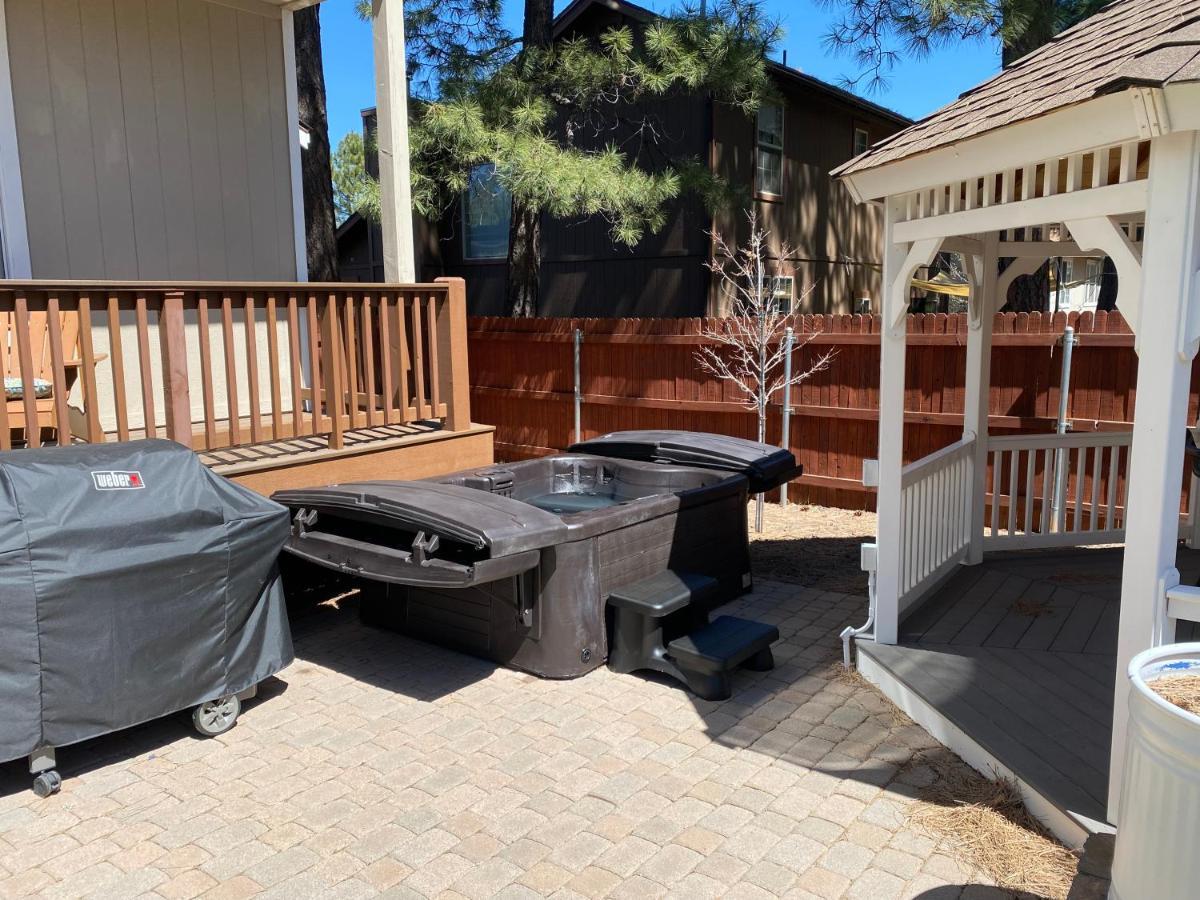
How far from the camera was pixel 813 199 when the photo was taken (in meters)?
15.2

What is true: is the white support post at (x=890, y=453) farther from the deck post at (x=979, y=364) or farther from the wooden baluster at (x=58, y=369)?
the wooden baluster at (x=58, y=369)

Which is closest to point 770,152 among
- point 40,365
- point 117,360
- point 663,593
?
point 663,593

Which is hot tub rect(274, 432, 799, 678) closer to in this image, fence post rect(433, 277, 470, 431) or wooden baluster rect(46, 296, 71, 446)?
fence post rect(433, 277, 470, 431)

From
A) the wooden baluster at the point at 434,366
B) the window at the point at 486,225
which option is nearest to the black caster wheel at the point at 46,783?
the wooden baluster at the point at 434,366

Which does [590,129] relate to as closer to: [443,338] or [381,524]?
[443,338]

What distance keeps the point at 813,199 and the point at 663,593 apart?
11.9 m

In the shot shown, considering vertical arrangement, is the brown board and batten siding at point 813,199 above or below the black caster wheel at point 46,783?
above

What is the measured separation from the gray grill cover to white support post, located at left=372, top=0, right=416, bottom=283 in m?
2.67

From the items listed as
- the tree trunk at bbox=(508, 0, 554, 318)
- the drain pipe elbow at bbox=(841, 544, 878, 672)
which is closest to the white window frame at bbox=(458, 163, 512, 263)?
the tree trunk at bbox=(508, 0, 554, 318)

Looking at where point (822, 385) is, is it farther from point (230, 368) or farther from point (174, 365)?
point (174, 365)

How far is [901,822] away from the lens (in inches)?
135

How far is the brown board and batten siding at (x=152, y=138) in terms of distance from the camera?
20.1ft

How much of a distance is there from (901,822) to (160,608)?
3.05 meters

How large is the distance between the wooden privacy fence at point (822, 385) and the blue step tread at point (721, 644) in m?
3.78
